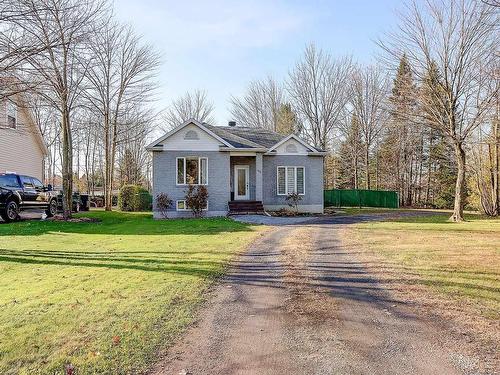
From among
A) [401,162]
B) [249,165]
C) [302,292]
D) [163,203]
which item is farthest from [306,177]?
[401,162]

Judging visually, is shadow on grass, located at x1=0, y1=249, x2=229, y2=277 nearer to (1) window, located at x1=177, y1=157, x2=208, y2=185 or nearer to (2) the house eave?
(1) window, located at x1=177, y1=157, x2=208, y2=185

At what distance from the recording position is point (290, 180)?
22.3 m

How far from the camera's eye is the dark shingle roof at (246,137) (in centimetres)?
2145

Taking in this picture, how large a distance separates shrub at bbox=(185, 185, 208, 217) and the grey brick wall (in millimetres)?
3936

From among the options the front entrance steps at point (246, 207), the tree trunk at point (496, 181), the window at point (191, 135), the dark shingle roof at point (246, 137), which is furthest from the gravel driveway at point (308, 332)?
the tree trunk at point (496, 181)

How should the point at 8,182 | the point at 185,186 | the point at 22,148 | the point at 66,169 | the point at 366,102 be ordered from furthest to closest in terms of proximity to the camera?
the point at 366,102, the point at 22,148, the point at 185,186, the point at 66,169, the point at 8,182

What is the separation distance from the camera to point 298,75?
37969mm

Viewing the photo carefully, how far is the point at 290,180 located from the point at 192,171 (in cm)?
560

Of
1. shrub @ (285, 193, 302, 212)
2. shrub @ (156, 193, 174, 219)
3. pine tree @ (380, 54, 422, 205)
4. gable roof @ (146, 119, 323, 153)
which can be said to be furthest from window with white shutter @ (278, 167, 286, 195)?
pine tree @ (380, 54, 422, 205)

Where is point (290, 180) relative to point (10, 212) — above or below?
above

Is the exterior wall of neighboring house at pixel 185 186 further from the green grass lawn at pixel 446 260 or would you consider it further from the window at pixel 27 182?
the green grass lawn at pixel 446 260

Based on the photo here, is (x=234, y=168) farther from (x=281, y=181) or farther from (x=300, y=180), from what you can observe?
(x=300, y=180)

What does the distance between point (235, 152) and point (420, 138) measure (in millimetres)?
21657

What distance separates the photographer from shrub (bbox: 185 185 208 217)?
1958cm
